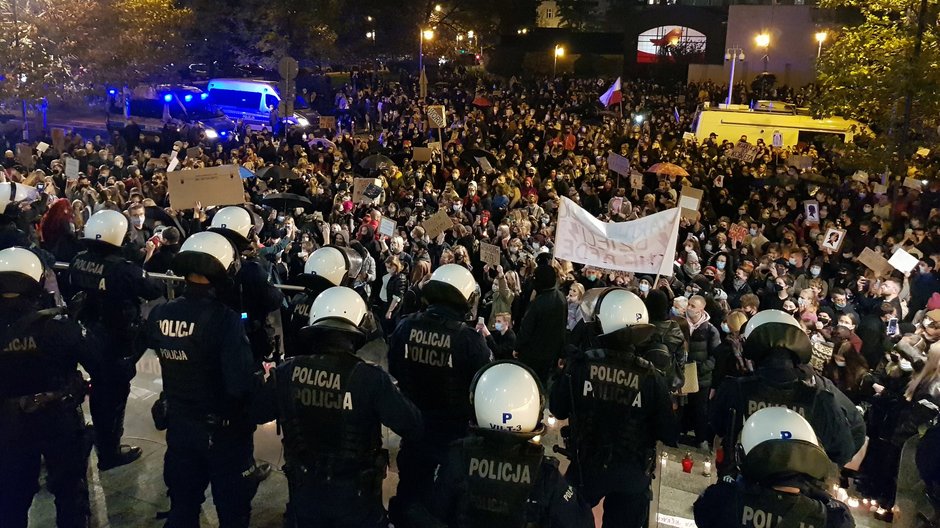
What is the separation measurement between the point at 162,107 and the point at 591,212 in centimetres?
2129

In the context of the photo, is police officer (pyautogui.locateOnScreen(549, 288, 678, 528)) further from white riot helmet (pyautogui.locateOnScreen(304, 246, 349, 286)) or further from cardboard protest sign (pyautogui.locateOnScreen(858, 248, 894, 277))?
cardboard protest sign (pyautogui.locateOnScreen(858, 248, 894, 277))

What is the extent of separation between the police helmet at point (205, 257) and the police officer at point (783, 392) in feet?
11.0

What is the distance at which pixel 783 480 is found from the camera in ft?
10.6

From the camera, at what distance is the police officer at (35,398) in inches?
189

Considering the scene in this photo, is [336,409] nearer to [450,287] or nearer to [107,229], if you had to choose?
[450,287]

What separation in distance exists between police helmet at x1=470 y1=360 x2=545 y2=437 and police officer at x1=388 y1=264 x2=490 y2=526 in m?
1.14

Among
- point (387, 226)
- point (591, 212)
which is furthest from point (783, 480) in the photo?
point (591, 212)

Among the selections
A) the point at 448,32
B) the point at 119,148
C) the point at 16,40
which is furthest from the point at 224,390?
the point at 448,32

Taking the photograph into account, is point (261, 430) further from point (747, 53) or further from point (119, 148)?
point (747, 53)

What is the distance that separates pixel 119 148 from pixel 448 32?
29635mm

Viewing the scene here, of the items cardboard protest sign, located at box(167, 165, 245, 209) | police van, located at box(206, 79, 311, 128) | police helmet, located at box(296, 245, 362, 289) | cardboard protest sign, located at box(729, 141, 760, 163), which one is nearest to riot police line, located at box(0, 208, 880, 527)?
police helmet, located at box(296, 245, 362, 289)

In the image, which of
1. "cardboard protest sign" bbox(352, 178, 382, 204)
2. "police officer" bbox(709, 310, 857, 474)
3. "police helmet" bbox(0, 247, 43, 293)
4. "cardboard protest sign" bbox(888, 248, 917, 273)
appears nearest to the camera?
"police officer" bbox(709, 310, 857, 474)

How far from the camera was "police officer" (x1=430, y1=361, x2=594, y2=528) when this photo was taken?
11.2 ft

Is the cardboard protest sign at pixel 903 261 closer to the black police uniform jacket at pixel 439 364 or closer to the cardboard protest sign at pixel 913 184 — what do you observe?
the cardboard protest sign at pixel 913 184
